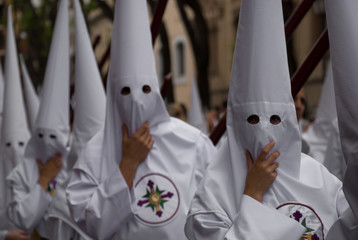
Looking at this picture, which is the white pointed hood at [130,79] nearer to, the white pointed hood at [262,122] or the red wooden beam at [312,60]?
the red wooden beam at [312,60]

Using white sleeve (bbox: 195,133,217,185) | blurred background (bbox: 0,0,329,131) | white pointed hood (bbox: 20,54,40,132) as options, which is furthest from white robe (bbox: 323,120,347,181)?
white pointed hood (bbox: 20,54,40,132)

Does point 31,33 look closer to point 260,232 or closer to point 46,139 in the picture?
point 46,139

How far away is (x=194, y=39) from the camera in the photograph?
49.6 ft

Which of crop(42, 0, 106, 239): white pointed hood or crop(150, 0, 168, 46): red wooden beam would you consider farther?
crop(42, 0, 106, 239): white pointed hood

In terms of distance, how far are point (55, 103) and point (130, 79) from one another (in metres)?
1.32

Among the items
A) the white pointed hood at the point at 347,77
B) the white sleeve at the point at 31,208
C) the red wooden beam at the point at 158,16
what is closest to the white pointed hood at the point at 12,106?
the white sleeve at the point at 31,208

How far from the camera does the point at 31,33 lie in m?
19.9

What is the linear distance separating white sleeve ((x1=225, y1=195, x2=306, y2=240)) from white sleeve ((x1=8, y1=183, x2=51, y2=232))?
250cm

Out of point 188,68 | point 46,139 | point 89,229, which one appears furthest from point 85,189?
point 188,68

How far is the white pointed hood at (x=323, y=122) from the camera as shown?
21.3ft

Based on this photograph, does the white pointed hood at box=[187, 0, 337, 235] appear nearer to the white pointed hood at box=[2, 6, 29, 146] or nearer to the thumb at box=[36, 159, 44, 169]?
the thumb at box=[36, 159, 44, 169]

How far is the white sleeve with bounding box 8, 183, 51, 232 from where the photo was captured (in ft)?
18.1

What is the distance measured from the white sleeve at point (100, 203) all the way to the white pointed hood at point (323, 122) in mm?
2418

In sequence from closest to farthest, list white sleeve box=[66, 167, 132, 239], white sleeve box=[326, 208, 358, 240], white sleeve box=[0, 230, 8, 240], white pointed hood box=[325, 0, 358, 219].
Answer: white pointed hood box=[325, 0, 358, 219]
white sleeve box=[326, 208, 358, 240]
white sleeve box=[66, 167, 132, 239]
white sleeve box=[0, 230, 8, 240]
